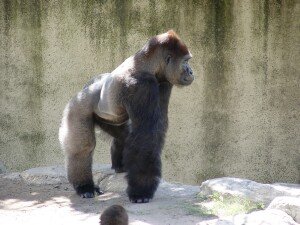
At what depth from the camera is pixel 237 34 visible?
773 cm

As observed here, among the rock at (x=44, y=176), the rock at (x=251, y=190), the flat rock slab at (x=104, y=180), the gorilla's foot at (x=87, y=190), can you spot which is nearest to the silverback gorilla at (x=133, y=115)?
the gorilla's foot at (x=87, y=190)

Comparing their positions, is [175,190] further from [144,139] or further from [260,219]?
[260,219]

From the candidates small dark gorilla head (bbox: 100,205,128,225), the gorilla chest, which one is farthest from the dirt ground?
the gorilla chest

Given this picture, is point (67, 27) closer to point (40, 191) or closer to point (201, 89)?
point (201, 89)

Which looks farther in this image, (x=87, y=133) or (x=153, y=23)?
(x=153, y=23)

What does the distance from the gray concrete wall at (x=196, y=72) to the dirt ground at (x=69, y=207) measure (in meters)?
1.87

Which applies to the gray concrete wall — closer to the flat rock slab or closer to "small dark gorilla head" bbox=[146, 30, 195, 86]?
the flat rock slab

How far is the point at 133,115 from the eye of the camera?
4.96m

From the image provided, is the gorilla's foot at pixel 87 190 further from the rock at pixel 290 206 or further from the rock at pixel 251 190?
the rock at pixel 290 206

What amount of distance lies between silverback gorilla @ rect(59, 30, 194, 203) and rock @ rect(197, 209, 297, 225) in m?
0.88

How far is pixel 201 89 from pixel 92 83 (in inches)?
90.7

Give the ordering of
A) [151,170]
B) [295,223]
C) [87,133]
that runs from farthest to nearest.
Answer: [87,133]
[151,170]
[295,223]

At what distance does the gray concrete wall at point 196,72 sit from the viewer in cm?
767

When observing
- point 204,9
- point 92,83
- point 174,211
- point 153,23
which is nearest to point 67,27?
point 153,23
